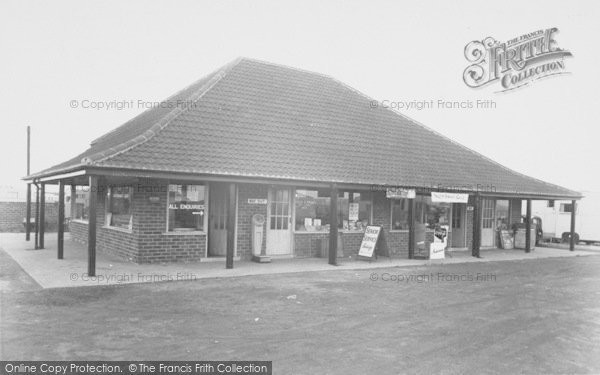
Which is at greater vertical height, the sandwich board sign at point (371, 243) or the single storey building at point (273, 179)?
the single storey building at point (273, 179)

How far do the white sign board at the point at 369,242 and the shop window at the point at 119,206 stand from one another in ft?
22.3

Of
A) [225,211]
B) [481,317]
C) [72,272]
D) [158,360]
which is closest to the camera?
[158,360]

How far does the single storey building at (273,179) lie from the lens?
1286 centimetres

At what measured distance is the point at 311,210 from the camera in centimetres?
1579

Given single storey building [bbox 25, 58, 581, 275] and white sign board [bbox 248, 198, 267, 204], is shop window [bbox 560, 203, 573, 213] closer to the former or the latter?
single storey building [bbox 25, 58, 581, 275]

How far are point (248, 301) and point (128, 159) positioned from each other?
15.3 ft

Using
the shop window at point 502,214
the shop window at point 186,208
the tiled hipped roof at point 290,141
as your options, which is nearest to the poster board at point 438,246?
the tiled hipped roof at point 290,141

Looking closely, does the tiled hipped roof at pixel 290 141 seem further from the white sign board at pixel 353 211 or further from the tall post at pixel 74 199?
the tall post at pixel 74 199

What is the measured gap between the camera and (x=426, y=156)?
18.7 m

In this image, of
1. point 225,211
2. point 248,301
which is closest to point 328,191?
point 225,211

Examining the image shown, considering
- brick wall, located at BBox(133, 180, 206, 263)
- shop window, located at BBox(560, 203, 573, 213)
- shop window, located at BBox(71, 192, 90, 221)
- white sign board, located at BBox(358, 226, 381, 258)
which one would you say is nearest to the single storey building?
brick wall, located at BBox(133, 180, 206, 263)

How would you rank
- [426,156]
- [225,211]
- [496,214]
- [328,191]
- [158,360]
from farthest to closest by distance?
[496,214]
[426,156]
[328,191]
[225,211]
[158,360]

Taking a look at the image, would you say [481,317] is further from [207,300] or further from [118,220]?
[118,220]

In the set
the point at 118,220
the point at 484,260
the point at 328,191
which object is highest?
the point at 328,191
